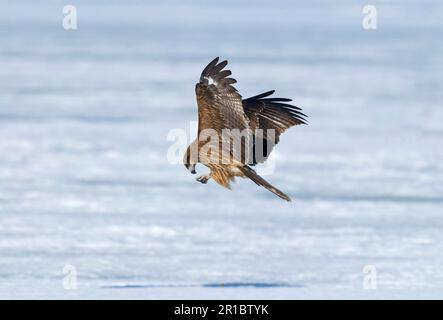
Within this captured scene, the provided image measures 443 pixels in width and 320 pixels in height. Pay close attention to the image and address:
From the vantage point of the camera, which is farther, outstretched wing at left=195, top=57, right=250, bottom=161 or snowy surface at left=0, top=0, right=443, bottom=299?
snowy surface at left=0, top=0, right=443, bottom=299

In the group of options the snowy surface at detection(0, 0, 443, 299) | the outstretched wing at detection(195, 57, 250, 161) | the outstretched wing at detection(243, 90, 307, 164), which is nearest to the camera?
the outstretched wing at detection(195, 57, 250, 161)

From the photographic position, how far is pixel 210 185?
509 inches

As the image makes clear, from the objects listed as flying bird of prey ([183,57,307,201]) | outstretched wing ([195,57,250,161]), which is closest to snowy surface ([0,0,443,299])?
flying bird of prey ([183,57,307,201])

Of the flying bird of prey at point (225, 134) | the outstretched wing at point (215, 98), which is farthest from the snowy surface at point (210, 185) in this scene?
the outstretched wing at point (215, 98)

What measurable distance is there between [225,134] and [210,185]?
481 cm

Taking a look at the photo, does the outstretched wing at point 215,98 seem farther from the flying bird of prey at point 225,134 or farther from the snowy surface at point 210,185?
the snowy surface at point 210,185

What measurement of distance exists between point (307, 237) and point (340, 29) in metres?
25.7

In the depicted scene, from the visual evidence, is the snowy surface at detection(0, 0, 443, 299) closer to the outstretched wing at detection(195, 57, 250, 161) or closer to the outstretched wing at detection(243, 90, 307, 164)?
the outstretched wing at detection(243, 90, 307, 164)

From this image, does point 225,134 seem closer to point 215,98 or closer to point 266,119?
point 215,98

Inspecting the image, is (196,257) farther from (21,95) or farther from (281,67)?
(281,67)

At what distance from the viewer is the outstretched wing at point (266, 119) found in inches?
342

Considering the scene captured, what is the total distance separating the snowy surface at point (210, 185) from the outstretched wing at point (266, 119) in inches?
36.7

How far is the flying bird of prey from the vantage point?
799 centimetres

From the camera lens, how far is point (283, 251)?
985 centimetres
